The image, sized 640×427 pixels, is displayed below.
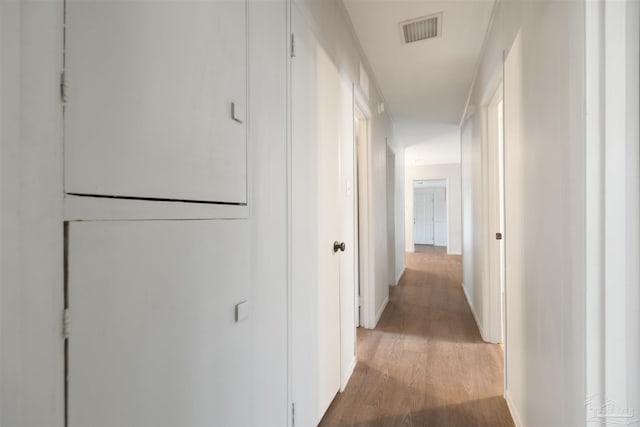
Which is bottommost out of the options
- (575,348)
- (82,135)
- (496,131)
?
(575,348)

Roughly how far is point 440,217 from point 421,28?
942 centimetres

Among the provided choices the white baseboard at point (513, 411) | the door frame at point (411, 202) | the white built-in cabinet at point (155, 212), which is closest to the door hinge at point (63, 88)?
the white built-in cabinet at point (155, 212)

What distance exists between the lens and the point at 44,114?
511mm

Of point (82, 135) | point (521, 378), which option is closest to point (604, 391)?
point (521, 378)

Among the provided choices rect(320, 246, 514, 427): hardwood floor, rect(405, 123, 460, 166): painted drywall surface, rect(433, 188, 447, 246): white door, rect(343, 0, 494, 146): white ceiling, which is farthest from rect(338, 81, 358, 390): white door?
rect(433, 188, 447, 246): white door

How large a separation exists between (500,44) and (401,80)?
1400 millimetres

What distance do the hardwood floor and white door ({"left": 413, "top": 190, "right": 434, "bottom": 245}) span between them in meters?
7.61

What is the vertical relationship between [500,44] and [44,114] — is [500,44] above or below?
above

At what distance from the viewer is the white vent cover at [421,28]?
88.3 inches

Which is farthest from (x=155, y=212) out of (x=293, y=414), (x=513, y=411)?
(x=513, y=411)

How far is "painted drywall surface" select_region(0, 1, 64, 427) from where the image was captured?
47 centimetres

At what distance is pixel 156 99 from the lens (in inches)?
28.0

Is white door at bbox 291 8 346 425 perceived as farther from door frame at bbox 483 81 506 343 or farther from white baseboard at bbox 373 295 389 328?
door frame at bbox 483 81 506 343

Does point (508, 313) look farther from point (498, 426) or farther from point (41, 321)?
point (41, 321)
